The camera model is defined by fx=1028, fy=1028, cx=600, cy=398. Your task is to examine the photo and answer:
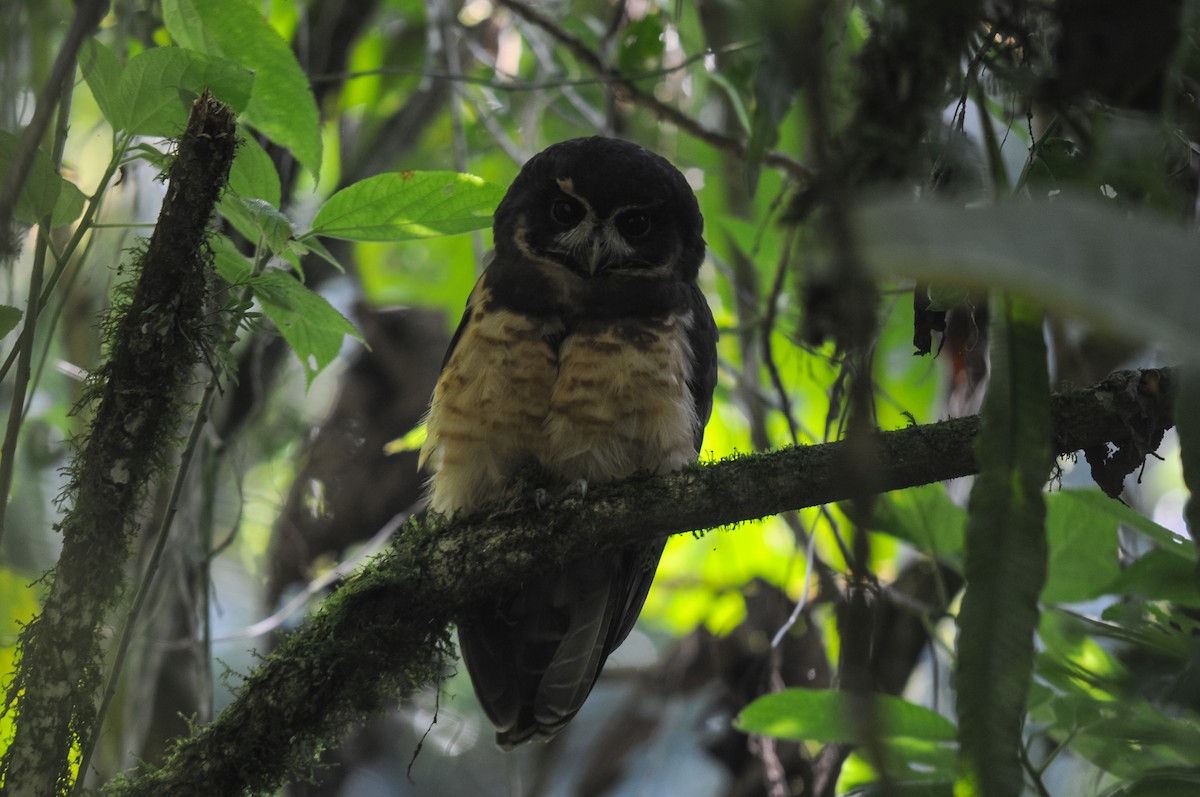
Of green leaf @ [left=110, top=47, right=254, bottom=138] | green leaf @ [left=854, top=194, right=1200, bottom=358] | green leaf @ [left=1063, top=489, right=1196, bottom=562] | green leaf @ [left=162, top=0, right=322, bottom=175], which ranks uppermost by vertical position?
green leaf @ [left=162, top=0, right=322, bottom=175]

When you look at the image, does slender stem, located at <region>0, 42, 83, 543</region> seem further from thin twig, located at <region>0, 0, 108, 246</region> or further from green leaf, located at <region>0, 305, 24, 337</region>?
thin twig, located at <region>0, 0, 108, 246</region>

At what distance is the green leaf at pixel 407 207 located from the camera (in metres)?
2.44

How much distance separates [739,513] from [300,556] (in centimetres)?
315

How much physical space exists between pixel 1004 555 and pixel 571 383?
2.13m

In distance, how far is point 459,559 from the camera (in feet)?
8.57

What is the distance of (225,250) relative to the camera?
2396 millimetres

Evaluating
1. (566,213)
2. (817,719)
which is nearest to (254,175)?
(566,213)

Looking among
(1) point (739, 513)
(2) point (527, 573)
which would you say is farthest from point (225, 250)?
(1) point (739, 513)

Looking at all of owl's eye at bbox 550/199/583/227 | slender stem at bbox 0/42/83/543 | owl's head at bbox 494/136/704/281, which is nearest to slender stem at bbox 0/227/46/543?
slender stem at bbox 0/42/83/543

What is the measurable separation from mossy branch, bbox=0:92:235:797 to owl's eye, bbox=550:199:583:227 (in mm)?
1831

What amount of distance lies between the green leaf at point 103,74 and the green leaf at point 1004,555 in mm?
1792

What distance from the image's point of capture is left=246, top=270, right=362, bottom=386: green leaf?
2.31m

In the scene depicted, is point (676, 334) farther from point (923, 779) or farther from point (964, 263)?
point (964, 263)

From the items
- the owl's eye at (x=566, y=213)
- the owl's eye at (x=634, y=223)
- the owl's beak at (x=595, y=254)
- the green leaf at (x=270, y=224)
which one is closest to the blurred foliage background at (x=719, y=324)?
the green leaf at (x=270, y=224)
